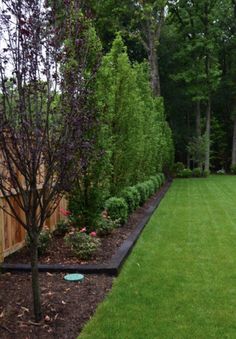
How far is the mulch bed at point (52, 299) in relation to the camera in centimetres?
306

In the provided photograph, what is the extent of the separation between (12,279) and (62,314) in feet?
3.57

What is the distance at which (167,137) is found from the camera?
18.2 meters

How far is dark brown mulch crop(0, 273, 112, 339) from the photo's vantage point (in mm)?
3045

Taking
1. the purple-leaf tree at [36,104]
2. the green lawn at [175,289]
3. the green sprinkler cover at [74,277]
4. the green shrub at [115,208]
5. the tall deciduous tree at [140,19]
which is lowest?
the green lawn at [175,289]

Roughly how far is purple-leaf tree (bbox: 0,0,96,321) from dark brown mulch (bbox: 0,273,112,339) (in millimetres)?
157

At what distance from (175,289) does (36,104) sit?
2.40 m

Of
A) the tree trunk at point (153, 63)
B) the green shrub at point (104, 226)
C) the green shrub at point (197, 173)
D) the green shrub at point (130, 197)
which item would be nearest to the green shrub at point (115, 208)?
the green shrub at point (104, 226)

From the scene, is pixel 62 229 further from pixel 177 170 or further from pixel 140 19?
pixel 177 170

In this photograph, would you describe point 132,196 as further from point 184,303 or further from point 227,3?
point 227,3

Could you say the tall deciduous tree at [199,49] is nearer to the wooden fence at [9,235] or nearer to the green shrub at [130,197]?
the green shrub at [130,197]

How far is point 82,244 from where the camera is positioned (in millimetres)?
4930

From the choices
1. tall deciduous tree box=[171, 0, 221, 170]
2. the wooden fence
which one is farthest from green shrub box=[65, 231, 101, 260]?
tall deciduous tree box=[171, 0, 221, 170]

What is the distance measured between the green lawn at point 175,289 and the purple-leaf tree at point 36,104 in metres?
0.77

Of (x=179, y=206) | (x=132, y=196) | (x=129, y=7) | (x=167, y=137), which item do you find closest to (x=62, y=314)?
(x=132, y=196)
